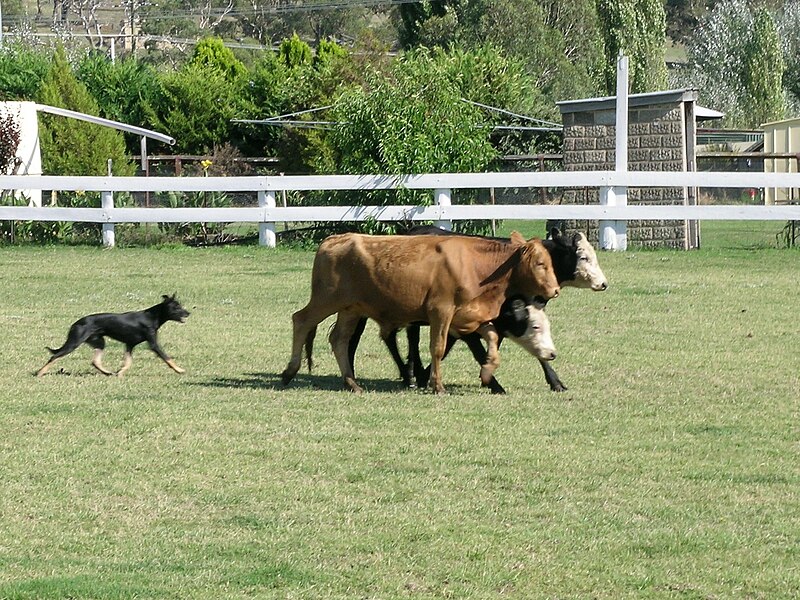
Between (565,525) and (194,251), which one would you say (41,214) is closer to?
(194,251)

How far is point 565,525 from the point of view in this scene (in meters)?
7.00

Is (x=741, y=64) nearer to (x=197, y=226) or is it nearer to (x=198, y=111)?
(x=198, y=111)

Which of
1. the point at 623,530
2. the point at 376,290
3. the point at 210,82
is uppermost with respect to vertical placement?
the point at 210,82

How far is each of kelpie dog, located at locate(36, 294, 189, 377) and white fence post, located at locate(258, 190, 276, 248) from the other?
37.0 ft

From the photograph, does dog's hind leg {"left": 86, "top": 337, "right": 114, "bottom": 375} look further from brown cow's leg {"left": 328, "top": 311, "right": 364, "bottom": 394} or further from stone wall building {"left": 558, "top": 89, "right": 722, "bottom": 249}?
stone wall building {"left": 558, "top": 89, "right": 722, "bottom": 249}

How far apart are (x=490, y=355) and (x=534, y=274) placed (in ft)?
2.36

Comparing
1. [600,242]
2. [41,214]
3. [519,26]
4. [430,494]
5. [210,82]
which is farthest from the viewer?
[519,26]

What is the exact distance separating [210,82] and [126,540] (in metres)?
32.9

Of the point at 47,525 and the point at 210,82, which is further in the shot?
the point at 210,82

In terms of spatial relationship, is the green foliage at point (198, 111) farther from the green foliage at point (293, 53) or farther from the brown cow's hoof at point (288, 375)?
the brown cow's hoof at point (288, 375)

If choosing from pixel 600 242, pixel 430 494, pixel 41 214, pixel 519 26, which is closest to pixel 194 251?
pixel 41 214

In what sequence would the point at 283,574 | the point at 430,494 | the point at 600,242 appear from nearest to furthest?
the point at 283,574
the point at 430,494
the point at 600,242

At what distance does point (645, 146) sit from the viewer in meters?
23.9

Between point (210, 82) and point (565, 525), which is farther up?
point (210, 82)
